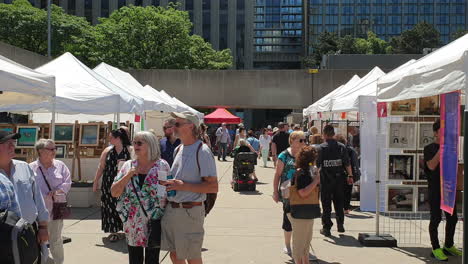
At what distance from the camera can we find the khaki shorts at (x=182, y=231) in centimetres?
441

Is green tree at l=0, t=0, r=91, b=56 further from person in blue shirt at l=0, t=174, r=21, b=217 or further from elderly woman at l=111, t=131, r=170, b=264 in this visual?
person in blue shirt at l=0, t=174, r=21, b=217

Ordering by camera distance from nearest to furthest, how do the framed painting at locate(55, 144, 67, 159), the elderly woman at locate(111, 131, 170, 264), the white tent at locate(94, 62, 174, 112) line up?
the elderly woman at locate(111, 131, 170, 264), the framed painting at locate(55, 144, 67, 159), the white tent at locate(94, 62, 174, 112)

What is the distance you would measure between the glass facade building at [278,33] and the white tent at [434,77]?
139 m

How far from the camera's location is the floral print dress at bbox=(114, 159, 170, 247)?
4.39 meters

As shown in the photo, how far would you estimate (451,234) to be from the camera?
6.85m

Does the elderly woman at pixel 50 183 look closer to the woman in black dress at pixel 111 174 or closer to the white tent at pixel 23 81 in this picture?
the white tent at pixel 23 81

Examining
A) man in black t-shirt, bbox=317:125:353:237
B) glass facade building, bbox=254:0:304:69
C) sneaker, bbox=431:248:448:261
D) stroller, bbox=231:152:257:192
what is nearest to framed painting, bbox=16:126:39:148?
man in black t-shirt, bbox=317:125:353:237

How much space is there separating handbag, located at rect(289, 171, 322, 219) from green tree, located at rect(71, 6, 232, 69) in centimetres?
4205

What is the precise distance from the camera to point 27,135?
33.0 feet

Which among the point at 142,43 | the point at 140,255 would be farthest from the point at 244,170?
the point at 142,43

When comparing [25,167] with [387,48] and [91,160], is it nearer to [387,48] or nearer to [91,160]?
[91,160]

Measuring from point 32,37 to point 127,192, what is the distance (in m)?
53.0

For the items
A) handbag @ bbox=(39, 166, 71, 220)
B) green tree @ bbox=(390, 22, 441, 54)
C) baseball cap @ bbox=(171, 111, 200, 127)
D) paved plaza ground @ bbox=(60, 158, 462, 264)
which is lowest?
paved plaza ground @ bbox=(60, 158, 462, 264)

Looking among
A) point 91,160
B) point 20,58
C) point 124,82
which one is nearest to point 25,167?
point 91,160
